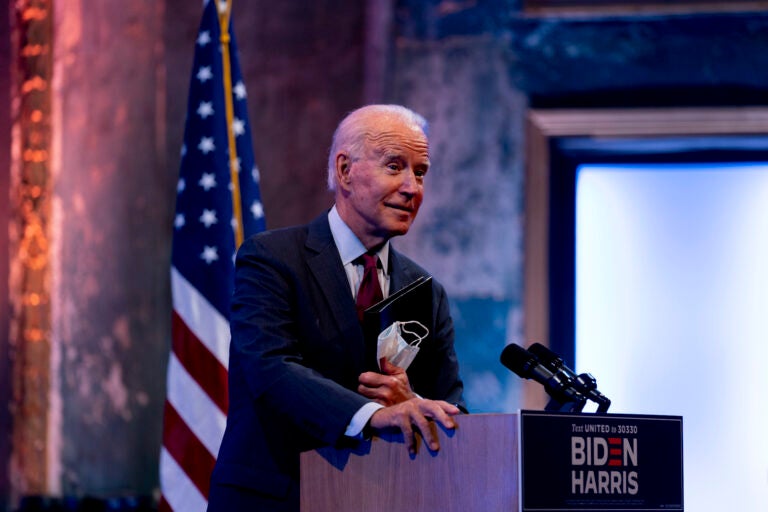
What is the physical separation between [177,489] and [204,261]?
835mm

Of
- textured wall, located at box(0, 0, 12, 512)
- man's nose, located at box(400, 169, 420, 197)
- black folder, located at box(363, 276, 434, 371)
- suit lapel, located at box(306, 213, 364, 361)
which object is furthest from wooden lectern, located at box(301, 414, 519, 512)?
textured wall, located at box(0, 0, 12, 512)

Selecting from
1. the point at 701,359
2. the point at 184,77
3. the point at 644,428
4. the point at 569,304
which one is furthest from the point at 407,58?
the point at 644,428

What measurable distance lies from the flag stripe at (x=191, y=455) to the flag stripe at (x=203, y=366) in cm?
15

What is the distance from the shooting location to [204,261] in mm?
3967

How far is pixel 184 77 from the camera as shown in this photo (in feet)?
15.4

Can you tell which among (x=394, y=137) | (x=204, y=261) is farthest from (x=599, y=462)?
(x=204, y=261)

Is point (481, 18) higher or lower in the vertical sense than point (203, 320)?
higher

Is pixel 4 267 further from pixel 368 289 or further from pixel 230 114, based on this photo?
pixel 368 289

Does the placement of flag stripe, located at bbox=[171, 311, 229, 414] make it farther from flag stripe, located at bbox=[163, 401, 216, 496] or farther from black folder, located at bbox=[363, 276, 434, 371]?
black folder, located at bbox=[363, 276, 434, 371]

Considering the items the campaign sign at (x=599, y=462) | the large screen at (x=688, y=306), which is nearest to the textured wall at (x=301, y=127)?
the large screen at (x=688, y=306)

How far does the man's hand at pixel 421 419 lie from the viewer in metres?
1.98

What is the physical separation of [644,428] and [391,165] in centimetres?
90

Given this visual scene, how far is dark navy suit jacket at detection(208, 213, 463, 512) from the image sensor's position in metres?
2.34

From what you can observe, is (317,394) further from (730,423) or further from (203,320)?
(730,423)
